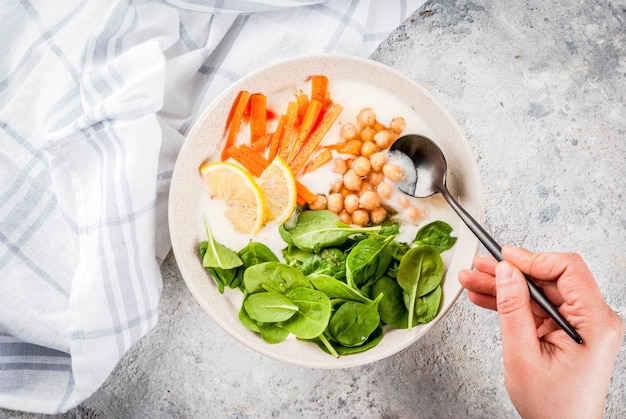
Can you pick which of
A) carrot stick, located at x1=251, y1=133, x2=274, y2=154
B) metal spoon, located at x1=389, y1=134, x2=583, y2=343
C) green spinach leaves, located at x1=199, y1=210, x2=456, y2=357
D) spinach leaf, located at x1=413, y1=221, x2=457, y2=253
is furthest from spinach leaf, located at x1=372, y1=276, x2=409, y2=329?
carrot stick, located at x1=251, y1=133, x2=274, y2=154

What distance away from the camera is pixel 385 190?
1.67 m

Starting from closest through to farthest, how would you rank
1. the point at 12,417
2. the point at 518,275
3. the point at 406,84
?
the point at 518,275, the point at 406,84, the point at 12,417

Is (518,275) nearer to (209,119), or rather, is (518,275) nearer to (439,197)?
(439,197)

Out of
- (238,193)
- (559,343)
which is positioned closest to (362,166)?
(238,193)

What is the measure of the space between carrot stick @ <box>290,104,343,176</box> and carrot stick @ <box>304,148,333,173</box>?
0.02 meters

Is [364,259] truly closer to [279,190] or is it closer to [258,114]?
[279,190]

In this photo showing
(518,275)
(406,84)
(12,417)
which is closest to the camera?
(518,275)

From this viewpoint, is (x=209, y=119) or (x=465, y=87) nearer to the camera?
(x=209, y=119)

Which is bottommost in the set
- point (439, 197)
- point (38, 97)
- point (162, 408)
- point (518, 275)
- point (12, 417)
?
point (162, 408)

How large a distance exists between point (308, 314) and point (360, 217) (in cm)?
31

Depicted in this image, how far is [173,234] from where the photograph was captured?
1613 millimetres

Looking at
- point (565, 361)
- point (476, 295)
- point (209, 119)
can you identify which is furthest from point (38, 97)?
point (565, 361)

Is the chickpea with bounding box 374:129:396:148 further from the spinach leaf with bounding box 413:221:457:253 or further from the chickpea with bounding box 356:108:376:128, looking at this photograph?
the spinach leaf with bounding box 413:221:457:253

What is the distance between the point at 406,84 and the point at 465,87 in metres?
0.29
